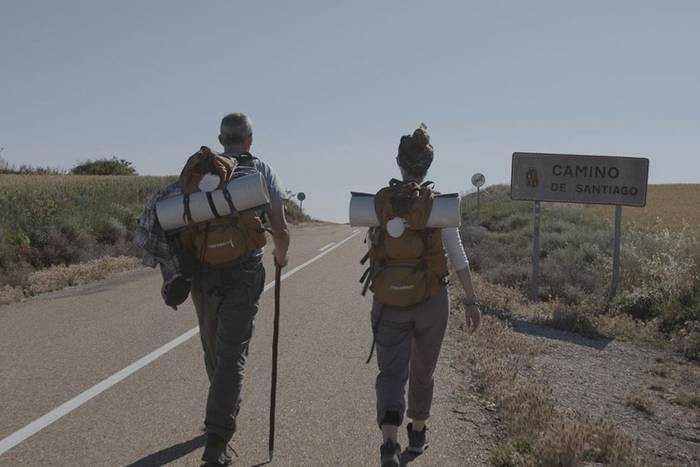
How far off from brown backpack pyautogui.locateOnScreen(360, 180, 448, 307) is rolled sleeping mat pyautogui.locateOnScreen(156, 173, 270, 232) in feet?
2.19

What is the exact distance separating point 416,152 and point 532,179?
31.1 feet

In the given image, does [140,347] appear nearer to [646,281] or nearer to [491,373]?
[491,373]

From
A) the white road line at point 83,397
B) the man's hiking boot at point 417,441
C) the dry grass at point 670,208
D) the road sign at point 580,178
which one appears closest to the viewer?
the man's hiking boot at point 417,441

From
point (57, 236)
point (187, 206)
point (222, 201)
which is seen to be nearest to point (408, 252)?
point (222, 201)

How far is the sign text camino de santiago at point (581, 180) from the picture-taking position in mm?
12977

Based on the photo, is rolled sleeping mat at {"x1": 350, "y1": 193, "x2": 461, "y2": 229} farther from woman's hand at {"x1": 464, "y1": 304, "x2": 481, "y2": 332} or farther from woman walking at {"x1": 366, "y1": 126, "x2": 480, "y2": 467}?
woman's hand at {"x1": 464, "y1": 304, "x2": 481, "y2": 332}

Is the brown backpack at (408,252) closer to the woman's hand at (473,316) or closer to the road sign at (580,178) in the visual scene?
the woman's hand at (473,316)

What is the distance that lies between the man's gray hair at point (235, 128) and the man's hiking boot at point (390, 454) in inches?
78.4

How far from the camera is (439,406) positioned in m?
5.84

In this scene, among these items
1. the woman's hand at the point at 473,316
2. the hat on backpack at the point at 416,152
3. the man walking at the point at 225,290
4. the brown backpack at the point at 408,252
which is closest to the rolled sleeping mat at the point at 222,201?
the man walking at the point at 225,290

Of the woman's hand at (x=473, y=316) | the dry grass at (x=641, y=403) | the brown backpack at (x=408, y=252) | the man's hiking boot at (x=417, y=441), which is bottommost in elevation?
the dry grass at (x=641, y=403)

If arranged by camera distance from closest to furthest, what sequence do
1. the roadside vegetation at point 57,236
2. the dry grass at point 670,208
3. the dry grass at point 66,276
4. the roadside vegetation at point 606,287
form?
the roadside vegetation at point 606,287 < the dry grass at point 66,276 < the roadside vegetation at point 57,236 < the dry grass at point 670,208

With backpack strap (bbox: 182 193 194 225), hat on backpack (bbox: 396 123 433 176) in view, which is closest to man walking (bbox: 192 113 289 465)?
backpack strap (bbox: 182 193 194 225)

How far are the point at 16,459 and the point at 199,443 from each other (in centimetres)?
110
